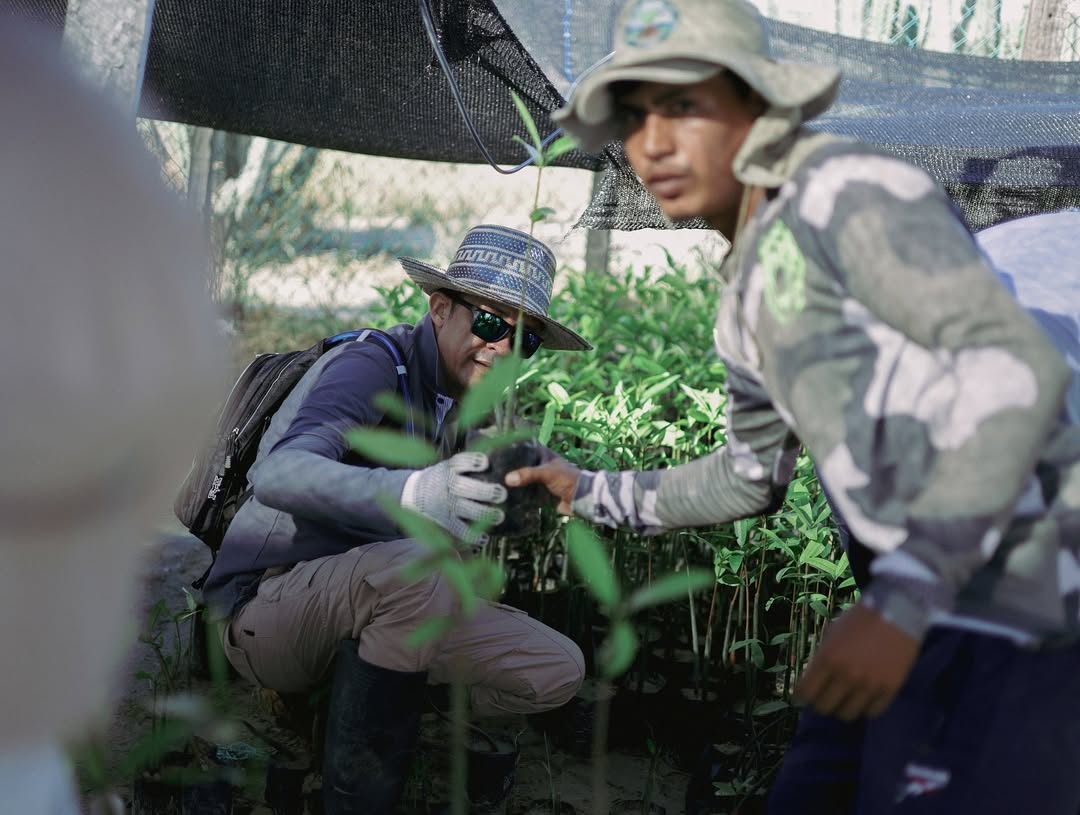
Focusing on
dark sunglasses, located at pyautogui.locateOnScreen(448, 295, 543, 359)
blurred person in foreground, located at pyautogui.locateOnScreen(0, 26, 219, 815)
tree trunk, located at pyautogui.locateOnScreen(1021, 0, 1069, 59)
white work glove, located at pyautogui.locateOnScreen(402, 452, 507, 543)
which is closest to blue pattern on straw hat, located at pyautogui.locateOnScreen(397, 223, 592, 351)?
dark sunglasses, located at pyautogui.locateOnScreen(448, 295, 543, 359)

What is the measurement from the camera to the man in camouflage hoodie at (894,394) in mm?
1129

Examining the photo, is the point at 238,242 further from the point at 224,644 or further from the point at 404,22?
the point at 224,644

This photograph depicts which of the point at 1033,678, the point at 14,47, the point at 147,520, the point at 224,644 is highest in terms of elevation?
the point at 14,47

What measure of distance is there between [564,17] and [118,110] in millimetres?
2295

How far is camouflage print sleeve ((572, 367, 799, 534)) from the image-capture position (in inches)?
64.2

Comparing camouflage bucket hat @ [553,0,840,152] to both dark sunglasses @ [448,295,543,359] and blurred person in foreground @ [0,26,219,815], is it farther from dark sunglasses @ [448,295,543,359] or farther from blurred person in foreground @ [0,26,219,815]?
dark sunglasses @ [448,295,543,359]

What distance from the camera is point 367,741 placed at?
2283 mm

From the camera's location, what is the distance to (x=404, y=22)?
315cm

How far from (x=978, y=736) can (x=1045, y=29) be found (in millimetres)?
3349

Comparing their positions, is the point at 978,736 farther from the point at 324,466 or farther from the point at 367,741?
the point at 367,741

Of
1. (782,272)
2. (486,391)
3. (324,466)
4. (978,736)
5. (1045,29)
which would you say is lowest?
(978,736)

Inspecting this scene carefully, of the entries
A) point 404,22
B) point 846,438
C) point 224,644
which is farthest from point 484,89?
point 846,438

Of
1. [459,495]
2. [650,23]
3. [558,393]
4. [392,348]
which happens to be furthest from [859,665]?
[558,393]

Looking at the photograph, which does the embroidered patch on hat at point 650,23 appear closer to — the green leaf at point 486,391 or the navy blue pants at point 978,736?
the green leaf at point 486,391
